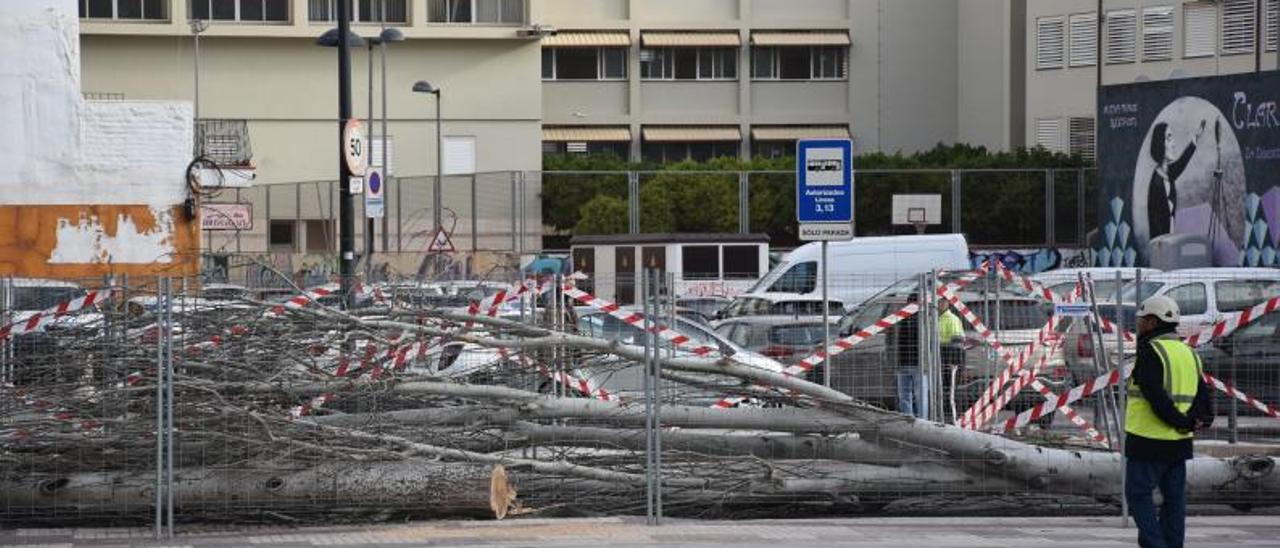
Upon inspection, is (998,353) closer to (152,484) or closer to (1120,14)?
(152,484)

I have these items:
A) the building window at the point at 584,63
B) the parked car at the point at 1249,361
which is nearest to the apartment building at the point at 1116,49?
the building window at the point at 584,63

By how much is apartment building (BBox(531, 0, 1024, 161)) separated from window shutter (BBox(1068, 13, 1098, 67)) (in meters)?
7.42

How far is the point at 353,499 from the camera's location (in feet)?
43.7

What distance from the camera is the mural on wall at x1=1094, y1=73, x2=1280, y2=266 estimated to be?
36750 millimetres

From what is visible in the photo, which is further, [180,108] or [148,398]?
[180,108]

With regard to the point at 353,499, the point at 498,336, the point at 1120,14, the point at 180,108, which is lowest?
the point at 353,499

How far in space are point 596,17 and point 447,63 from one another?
10.1 metres

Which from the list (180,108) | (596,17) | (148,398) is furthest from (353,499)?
(596,17)

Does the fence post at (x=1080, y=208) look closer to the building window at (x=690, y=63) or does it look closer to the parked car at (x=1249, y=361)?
the building window at (x=690, y=63)

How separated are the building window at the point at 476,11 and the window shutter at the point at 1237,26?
68.3 ft

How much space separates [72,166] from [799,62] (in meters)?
46.2

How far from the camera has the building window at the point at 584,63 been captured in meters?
72.2

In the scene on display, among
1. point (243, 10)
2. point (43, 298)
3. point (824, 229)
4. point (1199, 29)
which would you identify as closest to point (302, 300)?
point (43, 298)

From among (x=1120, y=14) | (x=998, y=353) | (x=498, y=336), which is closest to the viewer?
(x=498, y=336)
